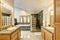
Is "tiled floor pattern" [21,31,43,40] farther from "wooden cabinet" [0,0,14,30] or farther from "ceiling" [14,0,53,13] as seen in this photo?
"wooden cabinet" [0,0,14,30]

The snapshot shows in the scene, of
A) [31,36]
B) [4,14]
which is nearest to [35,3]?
[31,36]

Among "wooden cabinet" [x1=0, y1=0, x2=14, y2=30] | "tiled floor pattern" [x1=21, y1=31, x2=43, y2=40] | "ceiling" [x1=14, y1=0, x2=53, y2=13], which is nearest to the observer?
"wooden cabinet" [x1=0, y1=0, x2=14, y2=30]

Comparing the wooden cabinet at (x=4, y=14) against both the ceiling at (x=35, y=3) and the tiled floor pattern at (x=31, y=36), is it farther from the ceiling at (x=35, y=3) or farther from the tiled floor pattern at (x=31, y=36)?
the tiled floor pattern at (x=31, y=36)

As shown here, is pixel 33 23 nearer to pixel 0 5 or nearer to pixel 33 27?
pixel 33 27

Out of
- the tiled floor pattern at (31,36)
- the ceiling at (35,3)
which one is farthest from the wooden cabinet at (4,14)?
the tiled floor pattern at (31,36)

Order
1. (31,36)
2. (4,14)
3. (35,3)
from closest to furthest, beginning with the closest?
1. (4,14)
2. (35,3)
3. (31,36)

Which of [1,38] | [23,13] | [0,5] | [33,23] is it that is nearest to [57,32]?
[1,38]

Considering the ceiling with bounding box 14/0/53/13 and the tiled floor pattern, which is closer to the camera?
the ceiling with bounding box 14/0/53/13

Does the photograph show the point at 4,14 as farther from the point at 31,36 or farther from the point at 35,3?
the point at 31,36

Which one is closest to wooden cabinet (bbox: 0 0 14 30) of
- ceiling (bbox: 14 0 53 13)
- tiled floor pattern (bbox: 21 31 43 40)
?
ceiling (bbox: 14 0 53 13)

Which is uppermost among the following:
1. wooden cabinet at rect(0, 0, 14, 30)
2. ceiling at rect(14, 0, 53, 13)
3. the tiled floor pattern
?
ceiling at rect(14, 0, 53, 13)

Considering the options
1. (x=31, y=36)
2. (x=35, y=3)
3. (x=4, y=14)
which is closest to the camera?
(x=4, y=14)

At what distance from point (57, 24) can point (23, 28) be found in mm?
10859

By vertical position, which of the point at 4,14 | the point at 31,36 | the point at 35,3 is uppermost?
the point at 35,3
